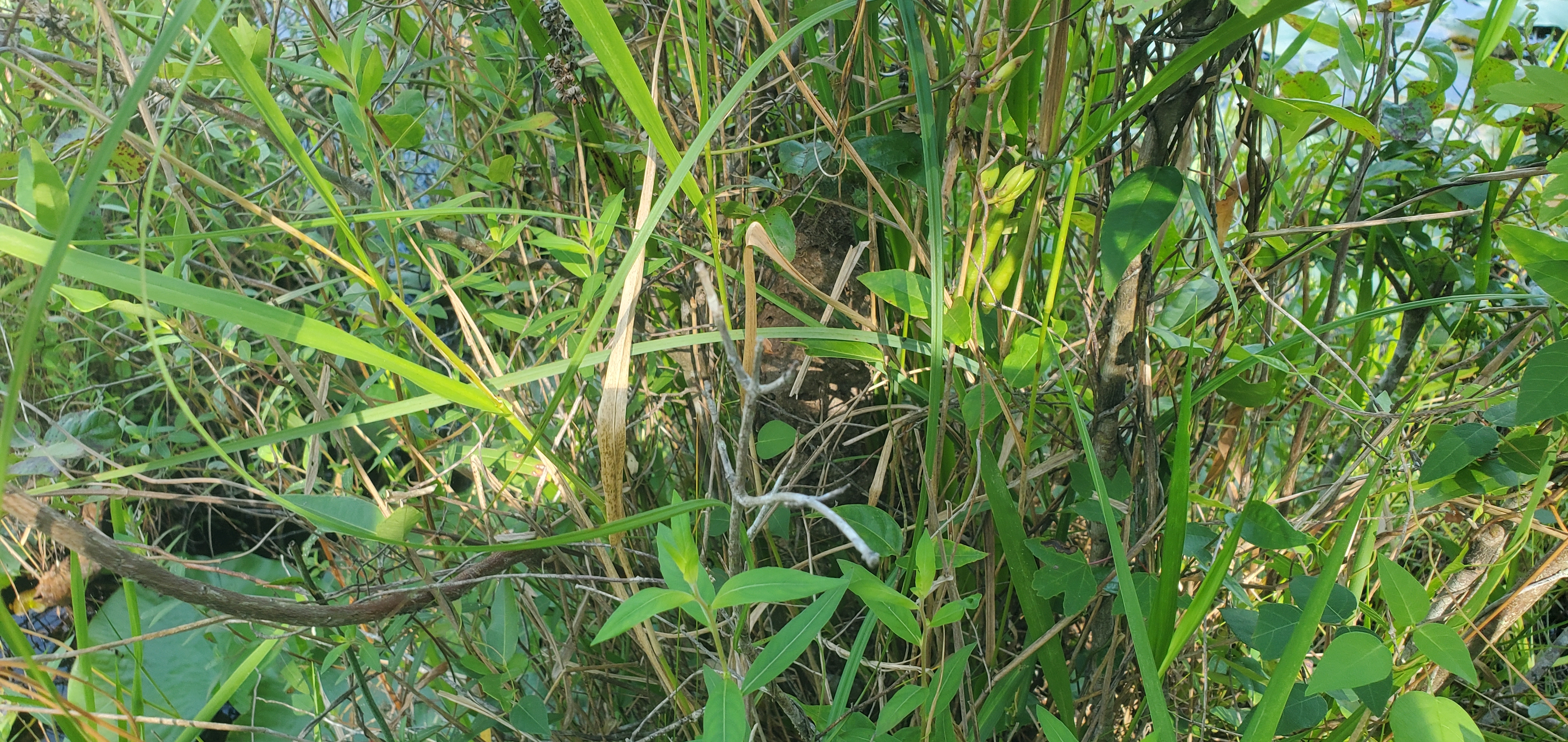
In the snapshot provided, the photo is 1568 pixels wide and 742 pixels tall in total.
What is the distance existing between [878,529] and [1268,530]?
0.91 ft

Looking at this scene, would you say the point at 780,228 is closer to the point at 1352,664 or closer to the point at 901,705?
the point at 901,705

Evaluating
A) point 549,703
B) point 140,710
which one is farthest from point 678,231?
point 140,710

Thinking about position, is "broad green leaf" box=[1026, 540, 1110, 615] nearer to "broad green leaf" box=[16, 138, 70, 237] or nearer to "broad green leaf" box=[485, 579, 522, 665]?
"broad green leaf" box=[485, 579, 522, 665]

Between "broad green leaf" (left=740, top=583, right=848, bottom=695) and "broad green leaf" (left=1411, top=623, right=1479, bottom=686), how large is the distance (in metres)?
0.38

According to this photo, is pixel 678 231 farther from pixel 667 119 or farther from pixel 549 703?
pixel 549 703

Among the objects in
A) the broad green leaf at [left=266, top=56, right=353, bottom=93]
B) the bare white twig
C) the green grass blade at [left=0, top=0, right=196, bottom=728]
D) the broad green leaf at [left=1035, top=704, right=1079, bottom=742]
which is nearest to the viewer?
the green grass blade at [left=0, top=0, right=196, bottom=728]

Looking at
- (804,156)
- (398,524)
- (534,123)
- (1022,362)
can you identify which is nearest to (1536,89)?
(1022,362)

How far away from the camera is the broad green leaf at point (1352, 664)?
1.62 feet

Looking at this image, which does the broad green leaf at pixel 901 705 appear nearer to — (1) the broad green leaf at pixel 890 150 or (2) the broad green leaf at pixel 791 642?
(2) the broad green leaf at pixel 791 642

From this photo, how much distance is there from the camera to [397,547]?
777 millimetres

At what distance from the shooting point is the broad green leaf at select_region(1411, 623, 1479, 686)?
512mm

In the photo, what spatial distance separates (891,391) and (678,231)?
0.25 metres

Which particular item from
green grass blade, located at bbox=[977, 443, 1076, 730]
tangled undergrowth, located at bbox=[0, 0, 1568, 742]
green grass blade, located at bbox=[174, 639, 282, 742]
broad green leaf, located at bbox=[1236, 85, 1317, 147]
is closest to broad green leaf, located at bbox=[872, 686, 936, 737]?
tangled undergrowth, located at bbox=[0, 0, 1568, 742]

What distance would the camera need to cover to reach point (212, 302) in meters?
0.47
